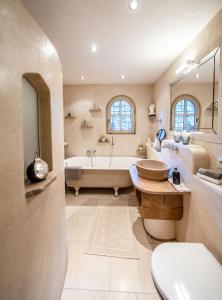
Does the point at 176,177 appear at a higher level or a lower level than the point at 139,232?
higher

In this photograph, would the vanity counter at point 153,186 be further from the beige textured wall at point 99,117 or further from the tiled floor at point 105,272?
the beige textured wall at point 99,117

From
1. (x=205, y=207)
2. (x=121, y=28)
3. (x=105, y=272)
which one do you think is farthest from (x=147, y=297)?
(x=121, y=28)

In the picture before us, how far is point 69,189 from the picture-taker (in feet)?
12.7

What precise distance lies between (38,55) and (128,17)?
46.7 inches

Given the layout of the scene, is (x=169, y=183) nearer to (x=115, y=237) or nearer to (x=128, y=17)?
(x=115, y=237)

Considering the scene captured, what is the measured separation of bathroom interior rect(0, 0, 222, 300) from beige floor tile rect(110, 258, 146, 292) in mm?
10

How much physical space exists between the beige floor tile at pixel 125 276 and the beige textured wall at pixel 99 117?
303 cm

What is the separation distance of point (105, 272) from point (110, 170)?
1.92 meters

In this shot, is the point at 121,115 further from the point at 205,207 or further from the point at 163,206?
the point at 205,207

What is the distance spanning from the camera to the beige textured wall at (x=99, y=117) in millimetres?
4492

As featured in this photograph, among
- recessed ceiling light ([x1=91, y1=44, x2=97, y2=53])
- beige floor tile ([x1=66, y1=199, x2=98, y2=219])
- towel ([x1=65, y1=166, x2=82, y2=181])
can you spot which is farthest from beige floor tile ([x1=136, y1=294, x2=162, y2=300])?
recessed ceiling light ([x1=91, y1=44, x2=97, y2=53])

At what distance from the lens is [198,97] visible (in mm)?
2053

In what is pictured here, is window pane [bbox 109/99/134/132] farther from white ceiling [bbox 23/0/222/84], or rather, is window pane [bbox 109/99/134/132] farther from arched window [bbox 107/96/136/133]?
white ceiling [bbox 23/0/222/84]

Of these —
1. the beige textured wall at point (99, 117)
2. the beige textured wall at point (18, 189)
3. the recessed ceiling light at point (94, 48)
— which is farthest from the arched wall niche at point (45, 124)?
the beige textured wall at point (99, 117)
